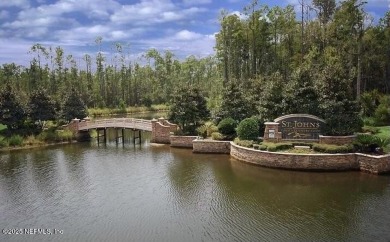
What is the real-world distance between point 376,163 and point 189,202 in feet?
37.8

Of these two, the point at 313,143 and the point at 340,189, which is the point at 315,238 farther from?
the point at 313,143

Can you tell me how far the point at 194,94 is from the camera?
34.5 meters

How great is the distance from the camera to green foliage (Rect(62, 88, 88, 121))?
42169mm

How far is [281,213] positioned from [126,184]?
9.63 metres

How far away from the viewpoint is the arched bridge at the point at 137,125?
3594cm

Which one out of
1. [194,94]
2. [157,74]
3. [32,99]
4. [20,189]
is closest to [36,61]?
[157,74]

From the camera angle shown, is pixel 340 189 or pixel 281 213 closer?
pixel 281 213

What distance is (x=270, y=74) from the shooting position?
52.3m

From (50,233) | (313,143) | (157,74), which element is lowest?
(50,233)

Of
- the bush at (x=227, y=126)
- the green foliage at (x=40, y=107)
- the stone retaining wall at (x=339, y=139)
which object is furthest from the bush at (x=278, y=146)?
the green foliage at (x=40, y=107)

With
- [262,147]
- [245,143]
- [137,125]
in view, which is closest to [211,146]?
[245,143]

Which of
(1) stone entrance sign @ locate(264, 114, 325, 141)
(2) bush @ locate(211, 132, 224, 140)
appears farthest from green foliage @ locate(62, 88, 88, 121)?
(1) stone entrance sign @ locate(264, 114, 325, 141)

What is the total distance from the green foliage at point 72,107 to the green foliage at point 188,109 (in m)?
13.4

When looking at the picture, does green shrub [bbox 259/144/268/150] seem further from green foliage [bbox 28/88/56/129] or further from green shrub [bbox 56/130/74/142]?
green foliage [bbox 28/88/56/129]
